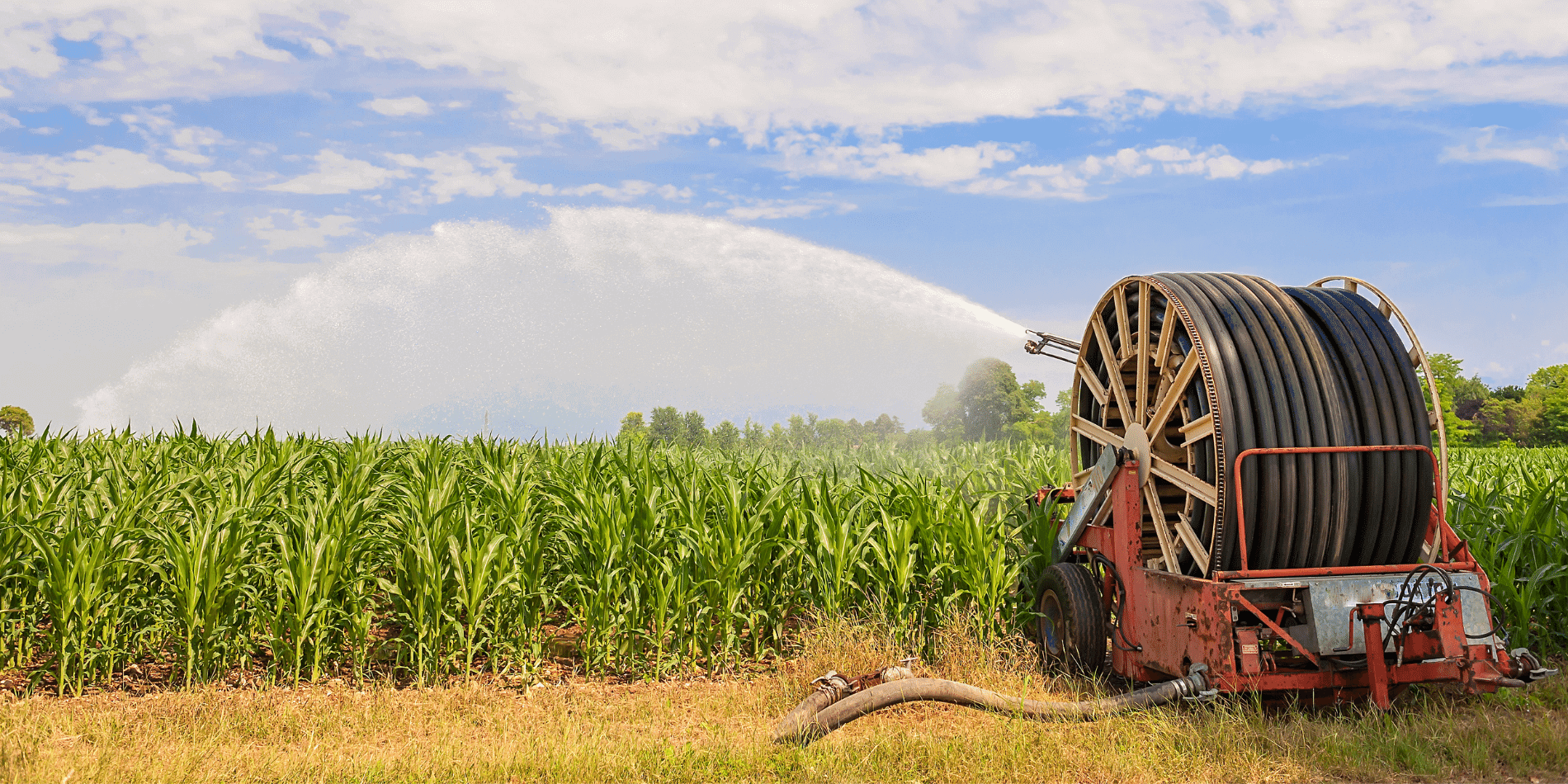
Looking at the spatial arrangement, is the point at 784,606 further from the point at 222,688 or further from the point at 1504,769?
the point at 1504,769

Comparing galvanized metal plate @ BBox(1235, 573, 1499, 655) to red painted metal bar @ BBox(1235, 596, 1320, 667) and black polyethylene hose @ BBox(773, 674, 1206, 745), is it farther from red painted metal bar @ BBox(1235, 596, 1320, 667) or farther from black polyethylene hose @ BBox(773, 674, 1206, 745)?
black polyethylene hose @ BBox(773, 674, 1206, 745)

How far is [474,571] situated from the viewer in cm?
732

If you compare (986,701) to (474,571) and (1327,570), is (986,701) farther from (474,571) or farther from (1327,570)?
(474,571)

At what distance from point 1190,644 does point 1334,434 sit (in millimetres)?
1683

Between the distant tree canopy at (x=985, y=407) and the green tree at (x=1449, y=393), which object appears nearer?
the distant tree canopy at (x=985, y=407)

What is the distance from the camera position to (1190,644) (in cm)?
643

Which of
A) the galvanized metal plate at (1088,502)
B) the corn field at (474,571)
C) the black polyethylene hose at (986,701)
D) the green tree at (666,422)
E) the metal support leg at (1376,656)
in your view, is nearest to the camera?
the metal support leg at (1376,656)

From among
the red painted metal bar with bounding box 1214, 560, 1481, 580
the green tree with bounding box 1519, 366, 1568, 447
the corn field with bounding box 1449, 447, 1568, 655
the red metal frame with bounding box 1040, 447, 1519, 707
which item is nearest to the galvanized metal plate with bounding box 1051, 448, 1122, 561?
the red metal frame with bounding box 1040, 447, 1519, 707

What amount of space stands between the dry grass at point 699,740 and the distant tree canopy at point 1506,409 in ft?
229

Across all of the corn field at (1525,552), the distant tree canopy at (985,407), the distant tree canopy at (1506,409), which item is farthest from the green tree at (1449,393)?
the corn field at (1525,552)

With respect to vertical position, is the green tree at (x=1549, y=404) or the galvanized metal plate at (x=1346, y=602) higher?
the green tree at (x=1549, y=404)

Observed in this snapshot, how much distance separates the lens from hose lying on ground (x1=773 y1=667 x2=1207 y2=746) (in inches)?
241

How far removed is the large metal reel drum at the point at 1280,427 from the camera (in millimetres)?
6426

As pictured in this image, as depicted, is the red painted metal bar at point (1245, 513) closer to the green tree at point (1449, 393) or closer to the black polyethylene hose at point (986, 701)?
the black polyethylene hose at point (986, 701)
